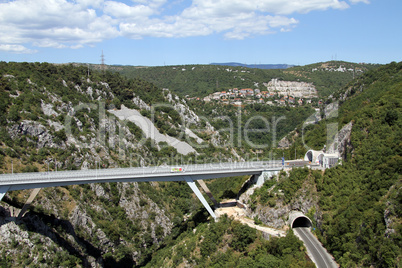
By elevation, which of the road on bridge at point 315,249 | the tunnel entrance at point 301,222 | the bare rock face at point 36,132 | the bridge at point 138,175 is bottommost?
the road on bridge at point 315,249

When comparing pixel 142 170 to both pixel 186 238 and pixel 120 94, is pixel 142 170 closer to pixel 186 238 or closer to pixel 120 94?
pixel 186 238

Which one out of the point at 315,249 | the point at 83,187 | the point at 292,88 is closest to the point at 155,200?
the point at 83,187

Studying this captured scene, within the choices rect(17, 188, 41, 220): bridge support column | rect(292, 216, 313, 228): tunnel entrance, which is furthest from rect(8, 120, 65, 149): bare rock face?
rect(292, 216, 313, 228): tunnel entrance

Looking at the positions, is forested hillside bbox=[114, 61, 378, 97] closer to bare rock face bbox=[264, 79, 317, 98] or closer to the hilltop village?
bare rock face bbox=[264, 79, 317, 98]

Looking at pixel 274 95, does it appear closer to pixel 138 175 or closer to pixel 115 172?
pixel 138 175

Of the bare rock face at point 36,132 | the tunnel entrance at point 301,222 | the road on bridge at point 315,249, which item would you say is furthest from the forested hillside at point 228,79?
the road on bridge at point 315,249

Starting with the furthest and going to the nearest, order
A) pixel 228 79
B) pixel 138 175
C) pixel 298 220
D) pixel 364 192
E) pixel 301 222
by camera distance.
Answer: pixel 228 79 → pixel 298 220 → pixel 301 222 → pixel 138 175 → pixel 364 192

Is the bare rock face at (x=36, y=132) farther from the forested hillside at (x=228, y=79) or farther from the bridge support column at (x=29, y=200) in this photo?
the forested hillside at (x=228, y=79)
